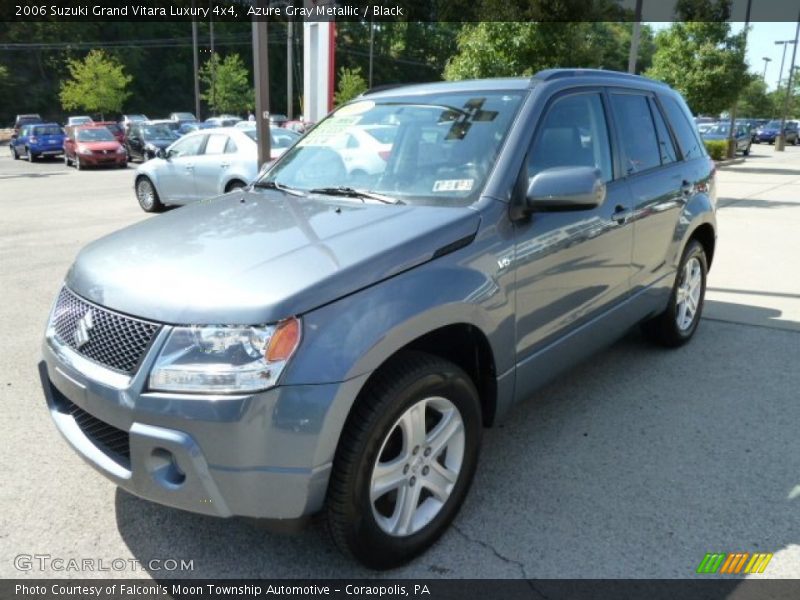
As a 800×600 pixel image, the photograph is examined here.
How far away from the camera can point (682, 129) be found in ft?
15.9

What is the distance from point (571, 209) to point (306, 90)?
737 cm

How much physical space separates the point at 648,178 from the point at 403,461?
258 centimetres

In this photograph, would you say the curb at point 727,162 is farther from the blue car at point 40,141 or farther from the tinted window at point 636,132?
the blue car at point 40,141

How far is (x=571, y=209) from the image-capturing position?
298 centimetres

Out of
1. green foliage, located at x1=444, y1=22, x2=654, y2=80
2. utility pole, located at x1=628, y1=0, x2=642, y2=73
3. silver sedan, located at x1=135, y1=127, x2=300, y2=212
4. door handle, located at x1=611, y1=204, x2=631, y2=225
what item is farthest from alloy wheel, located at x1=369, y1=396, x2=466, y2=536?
utility pole, located at x1=628, y1=0, x2=642, y2=73

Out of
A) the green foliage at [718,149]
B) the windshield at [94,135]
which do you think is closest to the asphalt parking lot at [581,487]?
the windshield at [94,135]

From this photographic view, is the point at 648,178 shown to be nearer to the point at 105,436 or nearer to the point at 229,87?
the point at 105,436

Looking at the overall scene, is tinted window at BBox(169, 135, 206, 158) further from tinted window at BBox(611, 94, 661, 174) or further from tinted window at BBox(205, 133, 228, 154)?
tinted window at BBox(611, 94, 661, 174)

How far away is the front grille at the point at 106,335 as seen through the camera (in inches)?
89.9

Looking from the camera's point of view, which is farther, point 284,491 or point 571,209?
point 571,209

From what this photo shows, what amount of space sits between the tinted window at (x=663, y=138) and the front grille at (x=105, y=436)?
366cm

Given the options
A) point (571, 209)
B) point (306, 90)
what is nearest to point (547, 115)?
point (571, 209)

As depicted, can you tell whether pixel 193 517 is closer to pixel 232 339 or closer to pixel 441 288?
pixel 232 339

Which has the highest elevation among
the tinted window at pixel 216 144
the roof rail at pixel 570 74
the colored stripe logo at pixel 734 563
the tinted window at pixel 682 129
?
the roof rail at pixel 570 74
